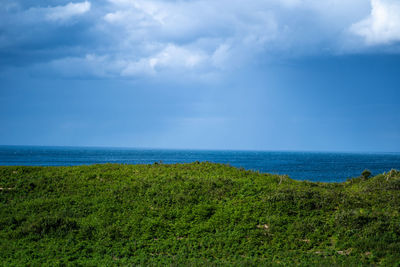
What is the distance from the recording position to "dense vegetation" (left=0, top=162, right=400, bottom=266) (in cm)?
1567

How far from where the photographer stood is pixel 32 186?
25.8 meters

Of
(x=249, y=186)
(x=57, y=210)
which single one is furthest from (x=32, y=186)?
(x=249, y=186)

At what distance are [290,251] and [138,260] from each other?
713 cm

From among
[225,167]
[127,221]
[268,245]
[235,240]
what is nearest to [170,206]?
[127,221]

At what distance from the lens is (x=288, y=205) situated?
69.9 feet

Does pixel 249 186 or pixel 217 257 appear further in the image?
pixel 249 186

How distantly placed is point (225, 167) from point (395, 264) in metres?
18.4

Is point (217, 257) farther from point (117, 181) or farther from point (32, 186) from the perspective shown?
point (32, 186)

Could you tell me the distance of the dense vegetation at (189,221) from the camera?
51.4 ft

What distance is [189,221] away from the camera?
64.8 feet

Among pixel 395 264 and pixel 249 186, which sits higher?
pixel 249 186

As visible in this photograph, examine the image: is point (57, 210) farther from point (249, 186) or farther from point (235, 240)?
point (249, 186)

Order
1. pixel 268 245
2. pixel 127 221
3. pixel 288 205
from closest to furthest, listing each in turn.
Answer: pixel 268 245 → pixel 127 221 → pixel 288 205

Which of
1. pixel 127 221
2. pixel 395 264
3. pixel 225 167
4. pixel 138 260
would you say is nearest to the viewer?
pixel 395 264
